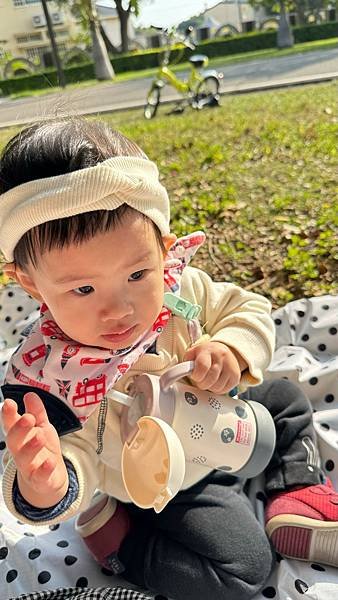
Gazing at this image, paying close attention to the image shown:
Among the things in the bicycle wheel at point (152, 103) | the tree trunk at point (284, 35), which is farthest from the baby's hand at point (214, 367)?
the tree trunk at point (284, 35)

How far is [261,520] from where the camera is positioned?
1.41m

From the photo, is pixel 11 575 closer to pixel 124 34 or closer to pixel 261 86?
pixel 261 86

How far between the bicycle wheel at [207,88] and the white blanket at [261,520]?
5802 millimetres

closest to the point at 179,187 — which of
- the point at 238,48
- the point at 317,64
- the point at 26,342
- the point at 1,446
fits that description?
the point at 1,446

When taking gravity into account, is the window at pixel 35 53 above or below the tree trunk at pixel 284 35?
above

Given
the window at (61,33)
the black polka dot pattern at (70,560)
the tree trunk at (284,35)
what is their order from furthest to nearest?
the tree trunk at (284,35) → the window at (61,33) → the black polka dot pattern at (70,560)

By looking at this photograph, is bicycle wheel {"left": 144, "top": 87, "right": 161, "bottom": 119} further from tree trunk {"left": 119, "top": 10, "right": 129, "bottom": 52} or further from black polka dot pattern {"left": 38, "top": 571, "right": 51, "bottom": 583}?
black polka dot pattern {"left": 38, "top": 571, "right": 51, "bottom": 583}

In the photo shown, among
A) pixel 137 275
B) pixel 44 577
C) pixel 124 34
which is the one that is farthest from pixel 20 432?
pixel 124 34

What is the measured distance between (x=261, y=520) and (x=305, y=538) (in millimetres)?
153

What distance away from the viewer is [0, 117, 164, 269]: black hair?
101cm

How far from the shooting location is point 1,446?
167 centimetres

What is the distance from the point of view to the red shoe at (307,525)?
4.14 feet

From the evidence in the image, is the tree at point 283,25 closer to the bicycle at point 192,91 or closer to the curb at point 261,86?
the curb at point 261,86

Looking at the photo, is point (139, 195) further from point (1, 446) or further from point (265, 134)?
point (265, 134)
